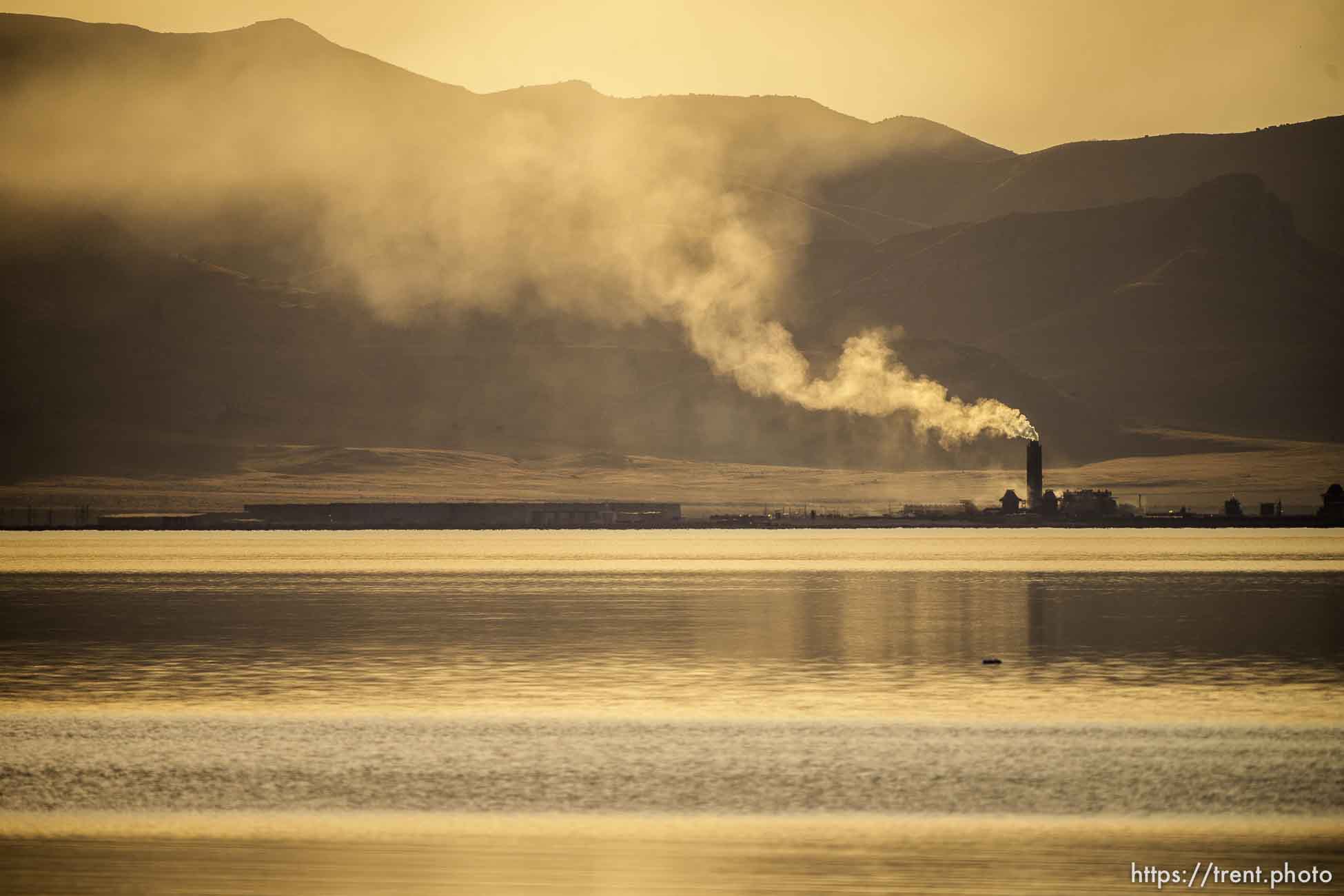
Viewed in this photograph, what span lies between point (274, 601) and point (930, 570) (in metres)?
45.1

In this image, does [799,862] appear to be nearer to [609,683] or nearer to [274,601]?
[609,683]

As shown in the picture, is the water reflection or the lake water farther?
the water reflection

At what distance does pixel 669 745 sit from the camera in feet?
120

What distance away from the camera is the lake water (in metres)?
26.1

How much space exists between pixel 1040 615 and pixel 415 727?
38.0m

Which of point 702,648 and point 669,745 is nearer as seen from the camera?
point 669,745

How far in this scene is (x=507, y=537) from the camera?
643 ft

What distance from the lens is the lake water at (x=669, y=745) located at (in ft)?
85.8

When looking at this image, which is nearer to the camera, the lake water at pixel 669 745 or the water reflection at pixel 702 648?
the lake water at pixel 669 745

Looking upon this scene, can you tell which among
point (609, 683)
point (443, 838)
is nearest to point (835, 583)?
point (609, 683)

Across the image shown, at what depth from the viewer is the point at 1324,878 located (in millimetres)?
24641

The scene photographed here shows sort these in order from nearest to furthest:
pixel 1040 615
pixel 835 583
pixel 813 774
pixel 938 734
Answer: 1. pixel 813 774
2. pixel 938 734
3. pixel 1040 615
4. pixel 835 583

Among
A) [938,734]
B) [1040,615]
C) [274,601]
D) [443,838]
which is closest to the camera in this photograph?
[443,838]

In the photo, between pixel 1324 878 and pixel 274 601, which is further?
pixel 274 601
